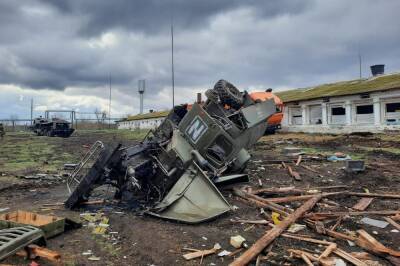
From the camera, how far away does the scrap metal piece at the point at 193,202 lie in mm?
5763

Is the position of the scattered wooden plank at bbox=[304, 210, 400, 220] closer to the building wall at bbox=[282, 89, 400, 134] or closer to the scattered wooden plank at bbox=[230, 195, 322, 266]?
the scattered wooden plank at bbox=[230, 195, 322, 266]

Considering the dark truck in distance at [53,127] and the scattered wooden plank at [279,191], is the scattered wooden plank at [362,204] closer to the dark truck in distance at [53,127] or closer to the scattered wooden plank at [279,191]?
the scattered wooden plank at [279,191]

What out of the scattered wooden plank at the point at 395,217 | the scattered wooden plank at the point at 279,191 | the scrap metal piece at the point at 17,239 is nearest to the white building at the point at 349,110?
the scattered wooden plank at the point at 279,191

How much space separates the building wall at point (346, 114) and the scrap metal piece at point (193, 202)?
15.0m

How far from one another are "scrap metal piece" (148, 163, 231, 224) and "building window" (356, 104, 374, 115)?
1615cm

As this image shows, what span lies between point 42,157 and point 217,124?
11.8m

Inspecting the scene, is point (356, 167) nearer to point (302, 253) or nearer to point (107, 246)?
point (302, 253)

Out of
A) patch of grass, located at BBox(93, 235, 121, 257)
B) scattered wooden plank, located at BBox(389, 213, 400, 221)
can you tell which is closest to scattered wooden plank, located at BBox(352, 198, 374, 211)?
scattered wooden plank, located at BBox(389, 213, 400, 221)

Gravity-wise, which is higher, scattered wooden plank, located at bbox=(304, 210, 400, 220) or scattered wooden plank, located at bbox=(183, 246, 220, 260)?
scattered wooden plank, located at bbox=(304, 210, 400, 220)

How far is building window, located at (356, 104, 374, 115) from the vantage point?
1939 cm

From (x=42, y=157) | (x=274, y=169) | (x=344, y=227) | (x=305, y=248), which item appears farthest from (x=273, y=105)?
(x=42, y=157)

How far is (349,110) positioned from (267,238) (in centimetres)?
1749

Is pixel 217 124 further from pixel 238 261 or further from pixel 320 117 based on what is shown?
pixel 320 117

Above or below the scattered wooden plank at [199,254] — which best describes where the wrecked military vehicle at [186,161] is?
above
